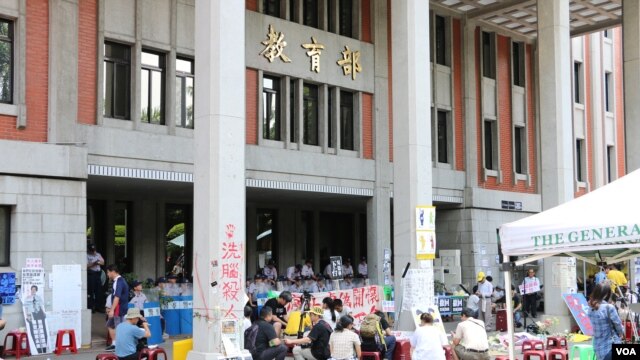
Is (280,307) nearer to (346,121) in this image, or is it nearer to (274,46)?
(274,46)

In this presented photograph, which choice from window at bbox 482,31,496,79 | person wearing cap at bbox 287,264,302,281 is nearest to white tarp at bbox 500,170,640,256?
→ person wearing cap at bbox 287,264,302,281

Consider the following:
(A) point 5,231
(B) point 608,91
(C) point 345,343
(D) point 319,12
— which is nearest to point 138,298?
(A) point 5,231

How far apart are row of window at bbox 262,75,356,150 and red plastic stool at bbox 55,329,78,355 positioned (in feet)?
29.7

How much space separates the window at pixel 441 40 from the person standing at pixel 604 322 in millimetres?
21780

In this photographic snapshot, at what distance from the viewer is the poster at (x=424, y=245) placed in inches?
795

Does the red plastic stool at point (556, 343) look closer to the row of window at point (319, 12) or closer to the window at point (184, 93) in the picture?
the window at point (184, 93)

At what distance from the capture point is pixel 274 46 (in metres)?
24.6

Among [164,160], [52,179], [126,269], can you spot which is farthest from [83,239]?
[126,269]

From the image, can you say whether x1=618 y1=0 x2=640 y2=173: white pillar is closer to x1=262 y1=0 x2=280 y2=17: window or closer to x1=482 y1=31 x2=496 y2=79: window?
x1=482 y1=31 x2=496 y2=79: window

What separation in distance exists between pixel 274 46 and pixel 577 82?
809 inches

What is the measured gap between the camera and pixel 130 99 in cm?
2103

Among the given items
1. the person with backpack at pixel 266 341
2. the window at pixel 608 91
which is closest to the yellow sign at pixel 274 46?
the person with backpack at pixel 266 341

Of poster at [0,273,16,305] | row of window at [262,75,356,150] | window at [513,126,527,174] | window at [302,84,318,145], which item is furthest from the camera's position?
window at [513,126,527,174]

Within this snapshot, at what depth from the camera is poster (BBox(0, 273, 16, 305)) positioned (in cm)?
1714
